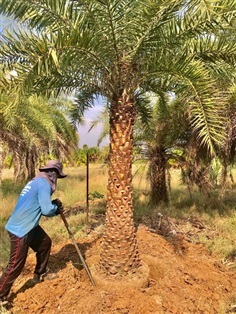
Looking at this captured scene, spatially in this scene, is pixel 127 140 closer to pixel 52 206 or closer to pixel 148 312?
pixel 52 206

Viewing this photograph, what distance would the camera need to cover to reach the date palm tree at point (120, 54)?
14.2 ft

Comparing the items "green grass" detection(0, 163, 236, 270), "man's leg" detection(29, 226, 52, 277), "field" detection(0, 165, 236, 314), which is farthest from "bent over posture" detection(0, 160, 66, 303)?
"green grass" detection(0, 163, 236, 270)

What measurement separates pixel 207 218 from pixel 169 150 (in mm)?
2597

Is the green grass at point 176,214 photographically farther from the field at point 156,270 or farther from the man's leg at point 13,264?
the man's leg at point 13,264

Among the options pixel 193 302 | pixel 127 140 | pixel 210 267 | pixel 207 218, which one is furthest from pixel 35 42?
pixel 207 218

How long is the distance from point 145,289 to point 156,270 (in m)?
0.79

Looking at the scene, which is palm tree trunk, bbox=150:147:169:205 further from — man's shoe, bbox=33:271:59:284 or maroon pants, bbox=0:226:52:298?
maroon pants, bbox=0:226:52:298

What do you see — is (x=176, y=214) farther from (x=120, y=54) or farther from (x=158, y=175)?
(x=120, y=54)

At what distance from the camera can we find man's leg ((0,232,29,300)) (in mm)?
4508

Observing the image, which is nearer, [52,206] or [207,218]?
[52,206]

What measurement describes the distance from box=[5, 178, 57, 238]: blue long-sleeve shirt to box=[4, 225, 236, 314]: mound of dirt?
1.06 meters

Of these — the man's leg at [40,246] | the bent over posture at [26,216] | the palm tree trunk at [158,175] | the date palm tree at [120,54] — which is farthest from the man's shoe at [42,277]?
the palm tree trunk at [158,175]

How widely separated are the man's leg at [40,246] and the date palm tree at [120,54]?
0.90 meters

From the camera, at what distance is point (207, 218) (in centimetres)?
915
